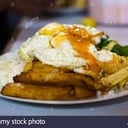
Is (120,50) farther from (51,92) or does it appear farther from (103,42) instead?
(51,92)

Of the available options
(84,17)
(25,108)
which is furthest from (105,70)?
(84,17)

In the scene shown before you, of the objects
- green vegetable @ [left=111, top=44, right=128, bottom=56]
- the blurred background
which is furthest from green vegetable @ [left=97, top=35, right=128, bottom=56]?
the blurred background

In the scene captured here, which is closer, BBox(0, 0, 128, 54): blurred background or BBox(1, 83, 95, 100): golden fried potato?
BBox(1, 83, 95, 100): golden fried potato

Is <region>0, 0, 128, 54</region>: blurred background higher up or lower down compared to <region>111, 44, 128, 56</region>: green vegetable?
Result: higher up

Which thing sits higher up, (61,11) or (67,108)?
(61,11)

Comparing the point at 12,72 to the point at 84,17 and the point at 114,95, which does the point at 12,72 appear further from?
the point at 84,17

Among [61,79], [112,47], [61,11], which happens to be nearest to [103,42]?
[112,47]

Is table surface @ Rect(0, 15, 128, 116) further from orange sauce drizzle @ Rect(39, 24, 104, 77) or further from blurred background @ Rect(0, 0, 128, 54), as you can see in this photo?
blurred background @ Rect(0, 0, 128, 54)

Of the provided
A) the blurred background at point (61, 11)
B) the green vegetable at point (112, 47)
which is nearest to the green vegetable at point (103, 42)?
the green vegetable at point (112, 47)
